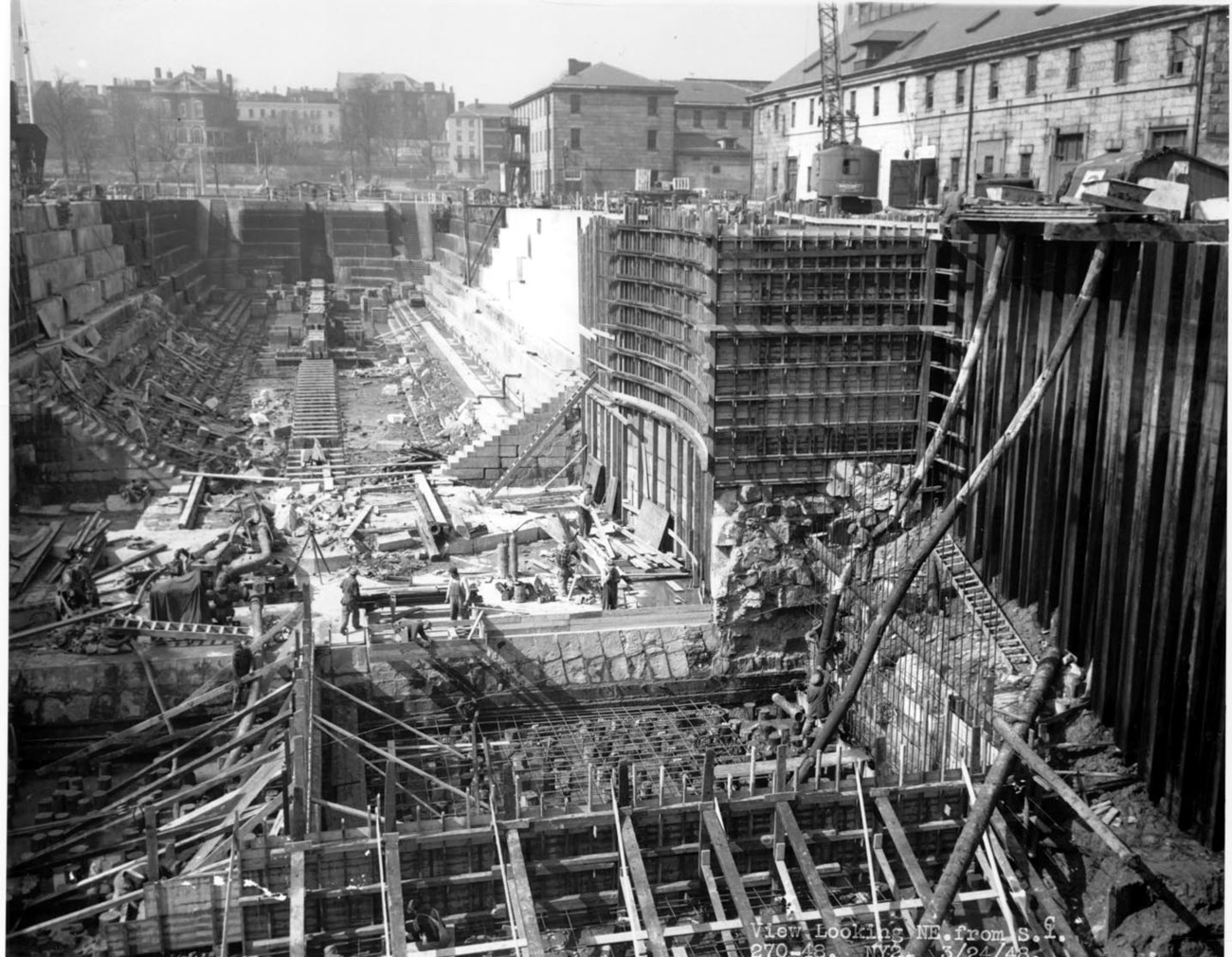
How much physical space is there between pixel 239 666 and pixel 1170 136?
88.6 feet

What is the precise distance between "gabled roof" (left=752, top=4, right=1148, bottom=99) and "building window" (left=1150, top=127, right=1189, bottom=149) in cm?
313

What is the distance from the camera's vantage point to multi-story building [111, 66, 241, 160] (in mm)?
42219

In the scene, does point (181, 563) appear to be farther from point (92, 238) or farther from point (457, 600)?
point (92, 238)

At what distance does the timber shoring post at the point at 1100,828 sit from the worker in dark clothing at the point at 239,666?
1023 cm

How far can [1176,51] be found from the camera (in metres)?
29.0

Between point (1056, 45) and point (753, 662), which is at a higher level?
point (1056, 45)

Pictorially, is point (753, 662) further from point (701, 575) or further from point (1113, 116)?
point (1113, 116)

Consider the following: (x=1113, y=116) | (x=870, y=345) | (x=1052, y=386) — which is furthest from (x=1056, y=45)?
(x=1052, y=386)

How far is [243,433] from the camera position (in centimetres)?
3191

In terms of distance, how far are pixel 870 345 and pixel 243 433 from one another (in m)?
19.4

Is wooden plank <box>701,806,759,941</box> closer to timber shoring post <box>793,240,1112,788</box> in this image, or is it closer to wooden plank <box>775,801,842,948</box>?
wooden plank <box>775,801,842,948</box>

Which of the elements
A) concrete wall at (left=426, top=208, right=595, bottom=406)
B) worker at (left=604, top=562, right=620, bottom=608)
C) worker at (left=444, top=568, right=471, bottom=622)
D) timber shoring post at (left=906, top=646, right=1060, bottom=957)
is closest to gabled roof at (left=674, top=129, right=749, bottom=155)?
concrete wall at (left=426, top=208, right=595, bottom=406)

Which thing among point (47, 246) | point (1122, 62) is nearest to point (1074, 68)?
point (1122, 62)

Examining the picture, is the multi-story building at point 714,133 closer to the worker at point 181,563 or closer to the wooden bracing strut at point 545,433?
the wooden bracing strut at point 545,433
